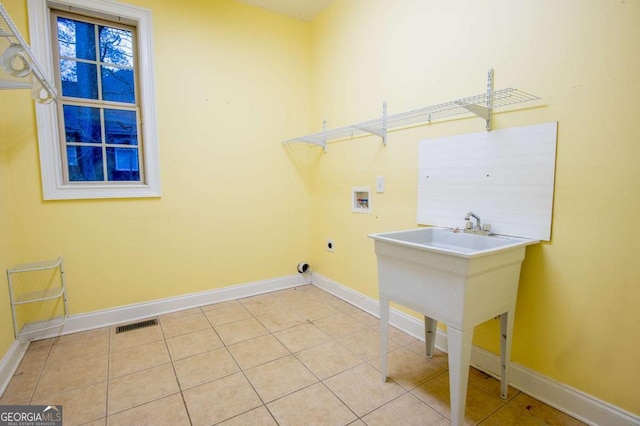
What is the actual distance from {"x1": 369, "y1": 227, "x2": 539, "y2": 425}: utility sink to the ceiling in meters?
2.47

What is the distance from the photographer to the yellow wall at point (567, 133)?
4.37 ft

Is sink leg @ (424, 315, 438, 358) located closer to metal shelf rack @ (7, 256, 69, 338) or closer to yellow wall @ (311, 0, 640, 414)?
yellow wall @ (311, 0, 640, 414)

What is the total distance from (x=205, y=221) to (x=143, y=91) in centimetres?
118

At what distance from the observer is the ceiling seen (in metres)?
2.89

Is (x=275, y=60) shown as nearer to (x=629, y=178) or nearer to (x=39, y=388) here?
(x=629, y=178)

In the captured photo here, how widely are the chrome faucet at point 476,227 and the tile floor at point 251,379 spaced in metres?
0.84

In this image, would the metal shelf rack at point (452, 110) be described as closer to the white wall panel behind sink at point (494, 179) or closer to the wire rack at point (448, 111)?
the wire rack at point (448, 111)

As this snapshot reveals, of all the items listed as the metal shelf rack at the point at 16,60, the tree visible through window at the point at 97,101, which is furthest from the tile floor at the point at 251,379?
the metal shelf rack at the point at 16,60

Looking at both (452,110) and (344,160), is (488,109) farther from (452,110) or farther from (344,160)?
(344,160)

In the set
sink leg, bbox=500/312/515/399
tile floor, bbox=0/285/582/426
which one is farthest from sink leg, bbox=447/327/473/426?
sink leg, bbox=500/312/515/399

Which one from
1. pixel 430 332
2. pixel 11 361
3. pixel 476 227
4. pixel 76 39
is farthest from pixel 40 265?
pixel 476 227

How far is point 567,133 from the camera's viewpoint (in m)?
1.48

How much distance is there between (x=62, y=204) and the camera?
2.30m

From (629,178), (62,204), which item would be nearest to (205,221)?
(62,204)
